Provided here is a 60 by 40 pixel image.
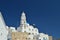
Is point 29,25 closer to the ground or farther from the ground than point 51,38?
farther from the ground

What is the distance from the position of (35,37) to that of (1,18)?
899 inches

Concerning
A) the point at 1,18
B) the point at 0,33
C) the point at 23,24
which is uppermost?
the point at 23,24

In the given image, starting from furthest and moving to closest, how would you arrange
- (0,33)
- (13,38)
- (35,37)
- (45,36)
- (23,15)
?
(23,15) < (45,36) < (35,37) < (13,38) < (0,33)

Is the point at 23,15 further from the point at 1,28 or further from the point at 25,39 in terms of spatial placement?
the point at 1,28

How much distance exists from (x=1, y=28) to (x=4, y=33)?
1638 mm

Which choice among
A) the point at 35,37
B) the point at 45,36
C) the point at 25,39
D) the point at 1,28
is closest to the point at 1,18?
the point at 1,28

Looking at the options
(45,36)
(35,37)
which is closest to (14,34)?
(35,37)

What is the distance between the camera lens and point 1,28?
154 ft

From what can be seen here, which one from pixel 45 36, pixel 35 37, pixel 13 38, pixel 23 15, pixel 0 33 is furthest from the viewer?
pixel 23 15

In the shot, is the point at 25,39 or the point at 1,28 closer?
the point at 1,28

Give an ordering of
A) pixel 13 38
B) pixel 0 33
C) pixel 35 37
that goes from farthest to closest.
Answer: pixel 35 37
pixel 13 38
pixel 0 33

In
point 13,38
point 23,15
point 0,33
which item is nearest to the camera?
point 0,33

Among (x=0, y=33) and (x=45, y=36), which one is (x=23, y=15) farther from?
(x=0, y=33)

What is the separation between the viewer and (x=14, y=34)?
194 feet
